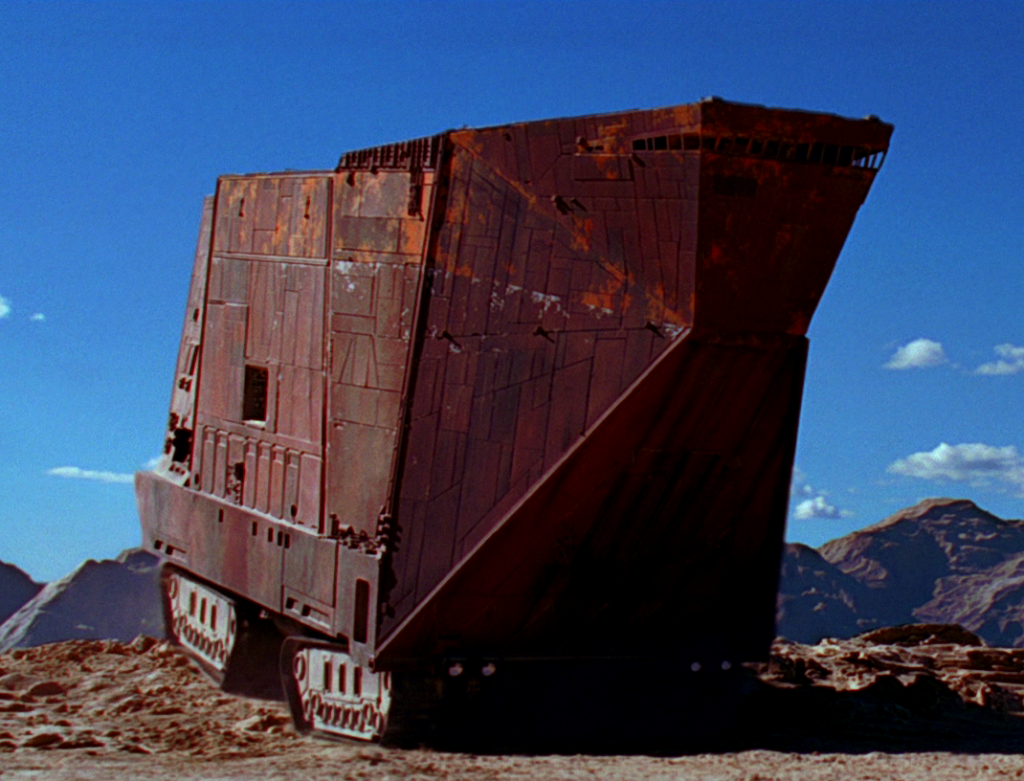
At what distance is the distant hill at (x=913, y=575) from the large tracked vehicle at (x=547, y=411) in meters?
22.7

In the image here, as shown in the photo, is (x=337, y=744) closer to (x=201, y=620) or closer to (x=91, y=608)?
(x=201, y=620)

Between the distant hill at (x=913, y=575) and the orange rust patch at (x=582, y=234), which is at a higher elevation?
the orange rust patch at (x=582, y=234)

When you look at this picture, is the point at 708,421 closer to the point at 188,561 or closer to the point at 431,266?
the point at 431,266

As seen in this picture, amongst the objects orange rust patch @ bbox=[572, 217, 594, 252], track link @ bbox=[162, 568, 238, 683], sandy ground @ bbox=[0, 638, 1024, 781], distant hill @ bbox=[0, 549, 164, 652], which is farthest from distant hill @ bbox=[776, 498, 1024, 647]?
orange rust patch @ bbox=[572, 217, 594, 252]

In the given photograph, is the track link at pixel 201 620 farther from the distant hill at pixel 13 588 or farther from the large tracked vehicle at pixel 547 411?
the distant hill at pixel 13 588

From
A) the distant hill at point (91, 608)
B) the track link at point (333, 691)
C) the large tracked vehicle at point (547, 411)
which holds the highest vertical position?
the large tracked vehicle at point (547, 411)

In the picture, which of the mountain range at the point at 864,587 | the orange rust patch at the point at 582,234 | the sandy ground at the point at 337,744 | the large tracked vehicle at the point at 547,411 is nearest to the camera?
the large tracked vehicle at the point at 547,411

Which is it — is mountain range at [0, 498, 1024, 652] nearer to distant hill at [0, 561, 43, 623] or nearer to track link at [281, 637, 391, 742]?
distant hill at [0, 561, 43, 623]

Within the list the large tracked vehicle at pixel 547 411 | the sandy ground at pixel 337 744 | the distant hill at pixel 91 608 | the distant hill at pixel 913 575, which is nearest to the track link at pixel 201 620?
the sandy ground at pixel 337 744

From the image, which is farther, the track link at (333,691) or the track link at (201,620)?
the track link at (201,620)

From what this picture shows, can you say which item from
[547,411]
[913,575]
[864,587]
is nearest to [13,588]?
[864,587]

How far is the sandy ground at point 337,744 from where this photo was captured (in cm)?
941

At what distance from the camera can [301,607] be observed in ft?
37.2

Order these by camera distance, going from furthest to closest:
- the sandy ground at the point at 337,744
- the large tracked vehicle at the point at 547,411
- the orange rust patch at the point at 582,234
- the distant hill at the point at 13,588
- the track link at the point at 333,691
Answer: the distant hill at the point at 13,588
the track link at the point at 333,691
the sandy ground at the point at 337,744
the orange rust patch at the point at 582,234
the large tracked vehicle at the point at 547,411
